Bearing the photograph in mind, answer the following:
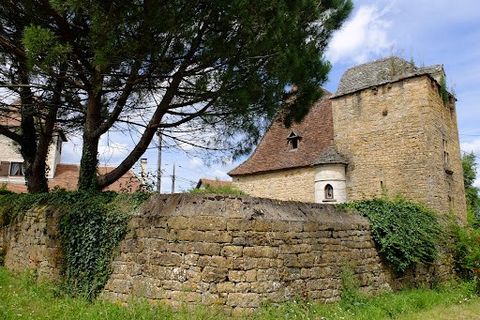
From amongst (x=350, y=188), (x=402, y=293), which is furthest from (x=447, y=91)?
(x=402, y=293)

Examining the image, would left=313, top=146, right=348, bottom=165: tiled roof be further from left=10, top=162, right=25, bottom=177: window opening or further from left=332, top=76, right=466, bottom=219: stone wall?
left=10, top=162, right=25, bottom=177: window opening

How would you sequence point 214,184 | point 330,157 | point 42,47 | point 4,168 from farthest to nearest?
1. point 4,168
2. point 214,184
3. point 330,157
4. point 42,47

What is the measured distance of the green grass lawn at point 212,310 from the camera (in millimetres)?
5539

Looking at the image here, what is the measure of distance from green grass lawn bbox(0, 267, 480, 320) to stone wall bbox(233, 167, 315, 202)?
8.99 metres

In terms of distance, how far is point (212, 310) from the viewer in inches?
220

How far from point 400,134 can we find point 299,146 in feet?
14.6

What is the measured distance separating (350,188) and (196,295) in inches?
462

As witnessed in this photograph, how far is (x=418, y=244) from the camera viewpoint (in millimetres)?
8469

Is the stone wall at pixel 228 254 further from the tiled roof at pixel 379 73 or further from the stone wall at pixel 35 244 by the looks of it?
the tiled roof at pixel 379 73

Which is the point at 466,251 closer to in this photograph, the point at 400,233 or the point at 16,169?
the point at 400,233

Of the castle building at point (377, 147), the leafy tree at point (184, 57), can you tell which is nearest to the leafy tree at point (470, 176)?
the castle building at point (377, 147)

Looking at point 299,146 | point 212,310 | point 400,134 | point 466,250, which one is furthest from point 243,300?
point 299,146

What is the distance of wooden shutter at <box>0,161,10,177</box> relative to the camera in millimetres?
28797

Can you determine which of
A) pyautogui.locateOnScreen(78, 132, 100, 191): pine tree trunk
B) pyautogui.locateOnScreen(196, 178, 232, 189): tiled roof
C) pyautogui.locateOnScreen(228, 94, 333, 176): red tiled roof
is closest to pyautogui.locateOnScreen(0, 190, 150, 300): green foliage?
pyautogui.locateOnScreen(78, 132, 100, 191): pine tree trunk
